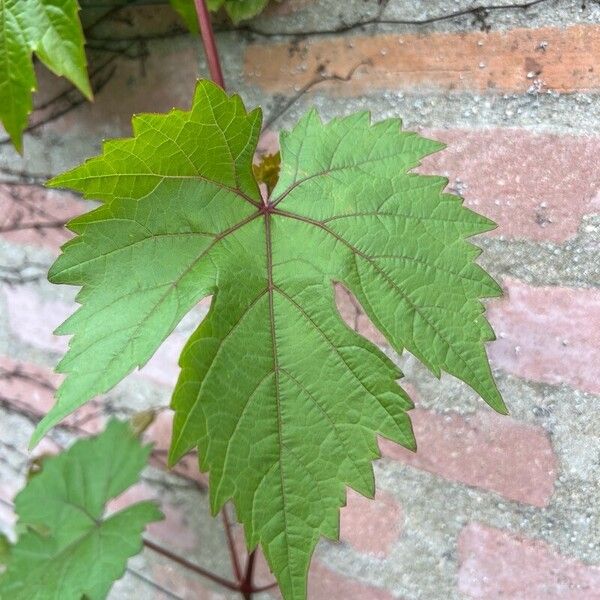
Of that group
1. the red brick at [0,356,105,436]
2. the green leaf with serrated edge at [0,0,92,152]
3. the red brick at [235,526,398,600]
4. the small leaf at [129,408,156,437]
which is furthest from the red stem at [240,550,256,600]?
the green leaf with serrated edge at [0,0,92,152]

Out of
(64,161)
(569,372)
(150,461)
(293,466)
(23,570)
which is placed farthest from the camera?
(150,461)

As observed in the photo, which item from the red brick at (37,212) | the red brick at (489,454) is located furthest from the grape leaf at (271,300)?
the red brick at (37,212)

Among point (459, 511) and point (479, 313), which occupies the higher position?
point (479, 313)

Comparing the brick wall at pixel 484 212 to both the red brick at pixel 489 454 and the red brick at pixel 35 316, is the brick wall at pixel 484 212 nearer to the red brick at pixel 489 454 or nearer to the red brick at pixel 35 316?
the red brick at pixel 489 454

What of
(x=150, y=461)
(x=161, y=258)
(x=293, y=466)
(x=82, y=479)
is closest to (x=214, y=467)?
(x=293, y=466)

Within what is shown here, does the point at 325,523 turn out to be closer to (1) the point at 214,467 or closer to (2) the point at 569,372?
(1) the point at 214,467

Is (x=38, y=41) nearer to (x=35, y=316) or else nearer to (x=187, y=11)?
(x=187, y=11)
